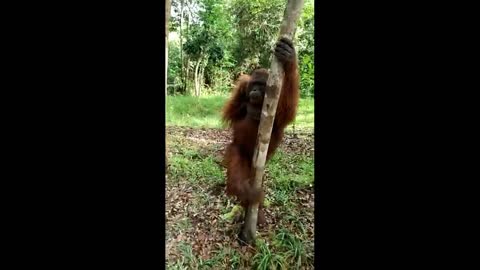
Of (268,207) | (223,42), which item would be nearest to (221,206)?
(268,207)

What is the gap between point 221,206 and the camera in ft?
7.08

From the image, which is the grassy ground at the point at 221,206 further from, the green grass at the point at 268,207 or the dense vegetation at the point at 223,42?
the dense vegetation at the point at 223,42

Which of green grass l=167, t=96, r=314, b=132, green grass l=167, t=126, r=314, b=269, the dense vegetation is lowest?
green grass l=167, t=126, r=314, b=269

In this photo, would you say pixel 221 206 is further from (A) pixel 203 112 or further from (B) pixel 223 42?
(B) pixel 223 42

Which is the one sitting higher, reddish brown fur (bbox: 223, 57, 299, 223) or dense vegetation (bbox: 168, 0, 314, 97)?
dense vegetation (bbox: 168, 0, 314, 97)

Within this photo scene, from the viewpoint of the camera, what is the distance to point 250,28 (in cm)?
215

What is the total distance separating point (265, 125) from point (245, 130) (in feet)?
0.41

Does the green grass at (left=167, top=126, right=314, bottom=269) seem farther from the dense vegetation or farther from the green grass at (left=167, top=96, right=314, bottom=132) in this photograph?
the dense vegetation

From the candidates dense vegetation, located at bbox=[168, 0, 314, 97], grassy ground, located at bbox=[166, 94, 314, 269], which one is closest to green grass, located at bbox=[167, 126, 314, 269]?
grassy ground, located at bbox=[166, 94, 314, 269]

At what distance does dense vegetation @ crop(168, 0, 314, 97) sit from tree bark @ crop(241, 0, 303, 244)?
45 mm

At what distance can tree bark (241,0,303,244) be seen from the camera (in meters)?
2.10

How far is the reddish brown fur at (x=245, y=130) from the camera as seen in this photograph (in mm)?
2154
